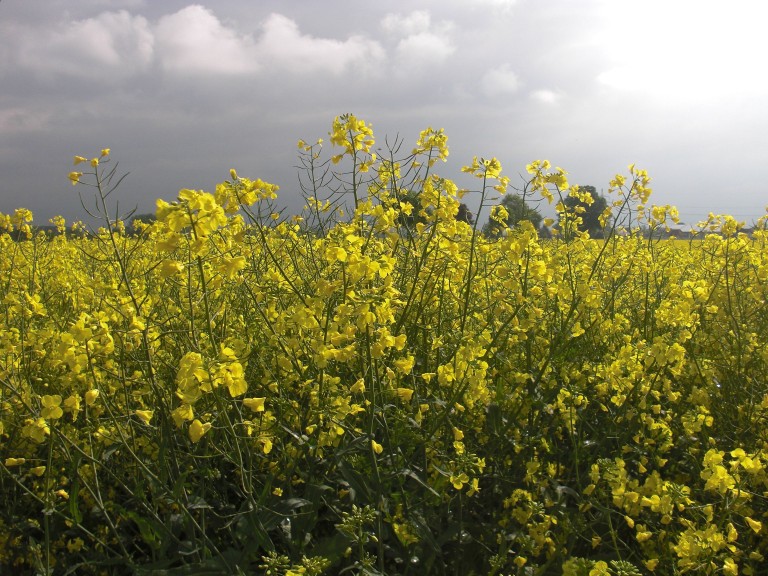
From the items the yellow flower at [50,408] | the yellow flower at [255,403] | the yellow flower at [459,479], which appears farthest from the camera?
the yellow flower at [459,479]

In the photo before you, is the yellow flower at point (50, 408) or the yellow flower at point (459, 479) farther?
the yellow flower at point (459, 479)

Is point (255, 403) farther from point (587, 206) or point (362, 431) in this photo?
point (587, 206)

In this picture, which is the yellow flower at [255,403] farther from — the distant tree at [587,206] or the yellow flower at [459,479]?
the distant tree at [587,206]

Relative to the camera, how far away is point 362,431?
2455 millimetres

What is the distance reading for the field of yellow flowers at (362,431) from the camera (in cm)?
191

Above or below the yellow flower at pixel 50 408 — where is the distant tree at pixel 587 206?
above

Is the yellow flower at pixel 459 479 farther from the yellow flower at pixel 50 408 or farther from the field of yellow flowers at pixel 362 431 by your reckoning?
the yellow flower at pixel 50 408

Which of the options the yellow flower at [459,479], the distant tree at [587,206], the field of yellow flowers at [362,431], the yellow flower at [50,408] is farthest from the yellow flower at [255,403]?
the distant tree at [587,206]

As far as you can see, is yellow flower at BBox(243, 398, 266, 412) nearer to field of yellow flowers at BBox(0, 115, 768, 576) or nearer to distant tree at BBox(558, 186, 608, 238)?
field of yellow flowers at BBox(0, 115, 768, 576)

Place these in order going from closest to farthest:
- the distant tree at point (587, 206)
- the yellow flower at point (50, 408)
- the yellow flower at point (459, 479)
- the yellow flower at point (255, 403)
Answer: the yellow flower at point (255, 403)
the yellow flower at point (50, 408)
the yellow flower at point (459, 479)
the distant tree at point (587, 206)

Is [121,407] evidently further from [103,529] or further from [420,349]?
[420,349]

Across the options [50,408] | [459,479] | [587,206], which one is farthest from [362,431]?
[587,206]

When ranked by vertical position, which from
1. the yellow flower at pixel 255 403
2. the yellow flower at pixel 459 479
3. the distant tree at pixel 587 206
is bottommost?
the yellow flower at pixel 459 479

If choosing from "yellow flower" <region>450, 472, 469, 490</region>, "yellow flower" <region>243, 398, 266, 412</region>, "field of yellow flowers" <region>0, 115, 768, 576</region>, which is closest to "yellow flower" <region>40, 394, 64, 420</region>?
"field of yellow flowers" <region>0, 115, 768, 576</region>
